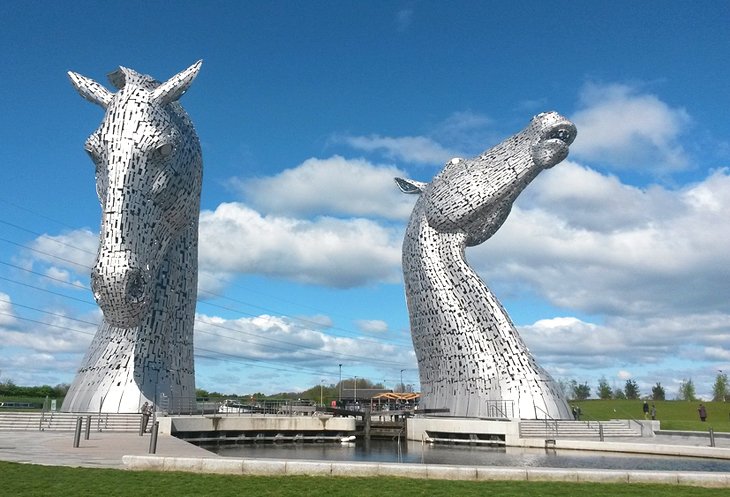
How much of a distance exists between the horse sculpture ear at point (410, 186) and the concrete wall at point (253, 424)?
354 inches

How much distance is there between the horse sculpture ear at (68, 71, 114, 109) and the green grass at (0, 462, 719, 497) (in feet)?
41.9

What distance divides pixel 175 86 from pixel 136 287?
6150mm

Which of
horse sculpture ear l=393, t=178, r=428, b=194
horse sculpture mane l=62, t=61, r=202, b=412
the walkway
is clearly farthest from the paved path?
horse sculpture ear l=393, t=178, r=428, b=194

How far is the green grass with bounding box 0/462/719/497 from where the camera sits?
7.33 m

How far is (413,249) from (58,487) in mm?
16710

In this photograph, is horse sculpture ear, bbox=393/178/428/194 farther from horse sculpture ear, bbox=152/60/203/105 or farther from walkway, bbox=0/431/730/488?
walkway, bbox=0/431/730/488

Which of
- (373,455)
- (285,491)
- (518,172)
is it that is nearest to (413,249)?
(518,172)

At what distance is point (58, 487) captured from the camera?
7.37 m

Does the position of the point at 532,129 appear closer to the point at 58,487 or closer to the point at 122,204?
the point at 122,204

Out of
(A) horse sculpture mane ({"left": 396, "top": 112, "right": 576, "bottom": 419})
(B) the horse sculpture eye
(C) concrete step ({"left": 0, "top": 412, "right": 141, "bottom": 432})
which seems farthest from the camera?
(A) horse sculpture mane ({"left": 396, "top": 112, "right": 576, "bottom": 419})

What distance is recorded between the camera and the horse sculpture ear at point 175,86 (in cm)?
Result: 1839

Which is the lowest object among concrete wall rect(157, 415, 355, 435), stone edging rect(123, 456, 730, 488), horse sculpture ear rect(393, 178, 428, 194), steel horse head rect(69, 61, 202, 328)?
stone edging rect(123, 456, 730, 488)

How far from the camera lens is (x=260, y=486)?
7922mm

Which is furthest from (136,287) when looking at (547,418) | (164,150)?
(547,418)
